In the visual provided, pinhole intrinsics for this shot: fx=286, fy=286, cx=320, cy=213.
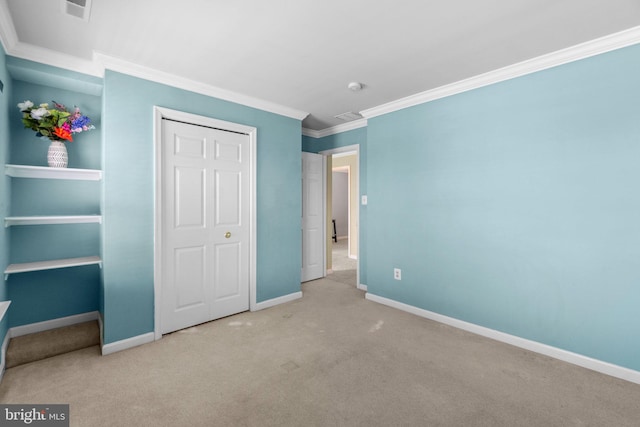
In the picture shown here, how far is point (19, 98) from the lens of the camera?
261 centimetres

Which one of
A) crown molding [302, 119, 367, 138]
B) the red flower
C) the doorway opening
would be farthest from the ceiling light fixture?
the red flower

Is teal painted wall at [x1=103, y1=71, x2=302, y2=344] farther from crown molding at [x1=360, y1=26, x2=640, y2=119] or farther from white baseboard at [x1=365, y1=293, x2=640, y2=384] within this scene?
white baseboard at [x1=365, y1=293, x2=640, y2=384]

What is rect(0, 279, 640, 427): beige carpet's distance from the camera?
5.87 ft

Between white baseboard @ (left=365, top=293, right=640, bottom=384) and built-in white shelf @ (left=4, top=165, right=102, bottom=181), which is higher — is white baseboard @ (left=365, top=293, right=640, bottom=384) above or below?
below

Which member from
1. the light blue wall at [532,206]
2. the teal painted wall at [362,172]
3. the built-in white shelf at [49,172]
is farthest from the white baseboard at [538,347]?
the built-in white shelf at [49,172]

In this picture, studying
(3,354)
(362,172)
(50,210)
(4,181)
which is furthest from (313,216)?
(3,354)

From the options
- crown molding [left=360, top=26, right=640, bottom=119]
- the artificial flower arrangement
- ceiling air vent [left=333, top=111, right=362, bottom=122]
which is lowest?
the artificial flower arrangement

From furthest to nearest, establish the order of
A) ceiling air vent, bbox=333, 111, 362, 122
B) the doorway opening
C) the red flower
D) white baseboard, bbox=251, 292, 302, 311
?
the doorway opening < ceiling air vent, bbox=333, 111, 362, 122 < white baseboard, bbox=251, 292, 302, 311 < the red flower

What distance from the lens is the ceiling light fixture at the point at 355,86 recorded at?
297 centimetres

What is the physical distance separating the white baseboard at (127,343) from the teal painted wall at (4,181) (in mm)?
724

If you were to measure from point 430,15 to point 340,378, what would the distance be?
2.67 metres

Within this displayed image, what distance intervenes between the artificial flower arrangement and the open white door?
112 inches

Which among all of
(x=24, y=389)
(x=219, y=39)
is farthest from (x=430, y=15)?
(x=24, y=389)

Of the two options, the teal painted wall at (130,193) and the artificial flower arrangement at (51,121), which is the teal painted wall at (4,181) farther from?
the teal painted wall at (130,193)
